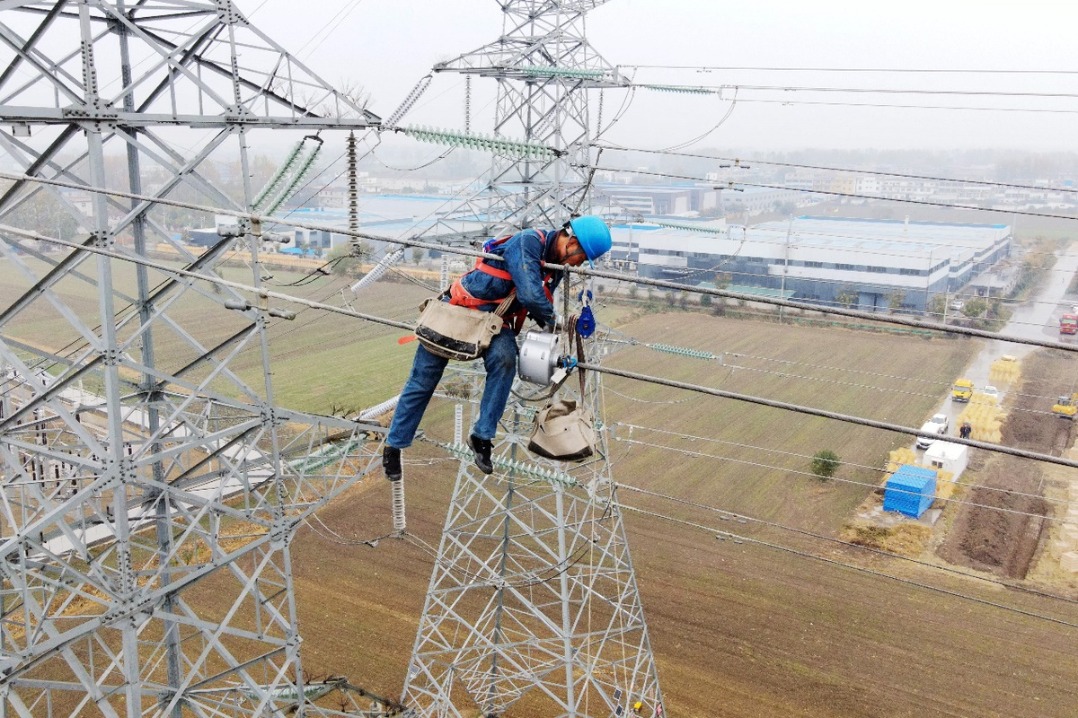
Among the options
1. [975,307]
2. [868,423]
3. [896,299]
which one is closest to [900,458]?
[896,299]

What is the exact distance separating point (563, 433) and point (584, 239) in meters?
1.09

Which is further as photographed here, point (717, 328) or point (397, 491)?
point (717, 328)

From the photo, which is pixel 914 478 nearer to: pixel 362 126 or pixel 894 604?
pixel 894 604

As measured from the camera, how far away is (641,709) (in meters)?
11.7

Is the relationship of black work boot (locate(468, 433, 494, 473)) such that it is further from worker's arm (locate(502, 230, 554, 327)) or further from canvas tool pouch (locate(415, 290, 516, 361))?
worker's arm (locate(502, 230, 554, 327))

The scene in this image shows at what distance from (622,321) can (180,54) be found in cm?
2760

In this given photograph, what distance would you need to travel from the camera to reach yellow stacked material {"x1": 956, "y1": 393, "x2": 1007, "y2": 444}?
21173 millimetres

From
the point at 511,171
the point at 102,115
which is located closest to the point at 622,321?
the point at 511,171

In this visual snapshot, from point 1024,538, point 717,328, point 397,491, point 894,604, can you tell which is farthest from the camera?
point 717,328

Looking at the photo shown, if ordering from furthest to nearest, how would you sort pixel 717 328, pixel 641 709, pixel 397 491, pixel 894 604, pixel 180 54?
pixel 717 328
pixel 894 604
pixel 641 709
pixel 397 491
pixel 180 54

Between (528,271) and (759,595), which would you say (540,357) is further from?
(759,595)

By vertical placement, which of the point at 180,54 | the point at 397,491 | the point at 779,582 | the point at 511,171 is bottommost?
the point at 779,582

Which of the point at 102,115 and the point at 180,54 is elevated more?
the point at 180,54

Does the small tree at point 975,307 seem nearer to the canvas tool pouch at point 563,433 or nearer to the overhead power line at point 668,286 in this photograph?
the overhead power line at point 668,286
